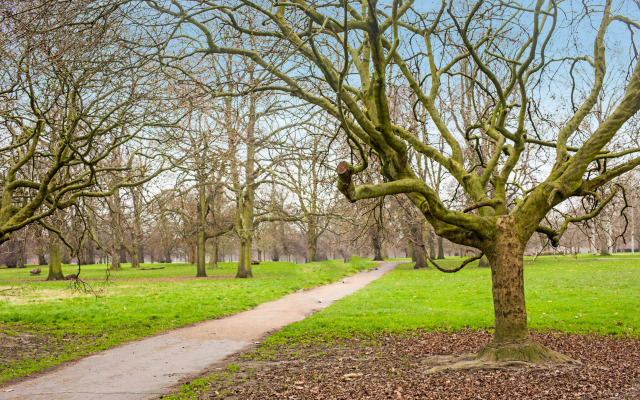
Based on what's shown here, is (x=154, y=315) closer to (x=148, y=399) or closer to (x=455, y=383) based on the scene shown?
(x=148, y=399)

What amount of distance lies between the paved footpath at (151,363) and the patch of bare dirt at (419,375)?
71 centimetres

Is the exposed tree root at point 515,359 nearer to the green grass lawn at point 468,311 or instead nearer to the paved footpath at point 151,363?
the green grass lawn at point 468,311

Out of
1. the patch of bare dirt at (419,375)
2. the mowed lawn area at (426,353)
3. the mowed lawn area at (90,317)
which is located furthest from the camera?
the mowed lawn area at (90,317)

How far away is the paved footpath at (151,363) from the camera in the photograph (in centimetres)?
574

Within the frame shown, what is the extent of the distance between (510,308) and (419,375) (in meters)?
1.51

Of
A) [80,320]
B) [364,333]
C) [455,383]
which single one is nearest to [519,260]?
[455,383]

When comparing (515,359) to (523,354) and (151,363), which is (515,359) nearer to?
(523,354)

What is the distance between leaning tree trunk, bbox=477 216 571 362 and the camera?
20.5ft

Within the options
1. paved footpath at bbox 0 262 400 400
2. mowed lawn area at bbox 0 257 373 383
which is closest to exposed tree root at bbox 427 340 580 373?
paved footpath at bbox 0 262 400 400

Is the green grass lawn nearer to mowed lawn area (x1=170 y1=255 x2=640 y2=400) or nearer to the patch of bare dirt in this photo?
mowed lawn area (x1=170 y1=255 x2=640 y2=400)

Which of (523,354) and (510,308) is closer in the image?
(523,354)

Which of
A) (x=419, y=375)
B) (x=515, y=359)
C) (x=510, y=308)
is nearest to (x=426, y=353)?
(x=419, y=375)

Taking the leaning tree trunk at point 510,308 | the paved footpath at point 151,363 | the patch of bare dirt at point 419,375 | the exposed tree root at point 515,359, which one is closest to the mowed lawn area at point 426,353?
the patch of bare dirt at point 419,375

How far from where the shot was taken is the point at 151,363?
717cm
